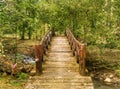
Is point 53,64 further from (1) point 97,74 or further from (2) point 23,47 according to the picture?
(2) point 23,47

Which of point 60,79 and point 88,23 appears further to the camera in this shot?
point 88,23

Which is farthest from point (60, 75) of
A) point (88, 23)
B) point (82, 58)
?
point (88, 23)

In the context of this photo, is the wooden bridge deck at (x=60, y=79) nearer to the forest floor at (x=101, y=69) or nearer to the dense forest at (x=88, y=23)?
the forest floor at (x=101, y=69)

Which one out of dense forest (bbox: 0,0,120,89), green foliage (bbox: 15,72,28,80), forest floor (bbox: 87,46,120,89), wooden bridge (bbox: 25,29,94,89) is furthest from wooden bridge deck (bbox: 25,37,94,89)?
dense forest (bbox: 0,0,120,89)

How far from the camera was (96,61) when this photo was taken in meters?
23.1

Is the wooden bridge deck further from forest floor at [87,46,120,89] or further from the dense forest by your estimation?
the dense forest

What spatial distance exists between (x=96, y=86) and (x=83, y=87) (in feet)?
27.6

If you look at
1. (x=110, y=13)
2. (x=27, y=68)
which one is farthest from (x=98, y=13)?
(x=27, y=68)

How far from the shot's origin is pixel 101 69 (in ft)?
68.4

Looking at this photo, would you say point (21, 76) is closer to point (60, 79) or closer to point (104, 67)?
point (104, 67)

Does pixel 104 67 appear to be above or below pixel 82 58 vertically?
below

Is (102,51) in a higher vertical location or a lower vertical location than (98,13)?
lower

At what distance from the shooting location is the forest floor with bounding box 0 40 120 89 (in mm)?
15473

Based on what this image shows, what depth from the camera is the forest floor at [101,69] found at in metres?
15.5
